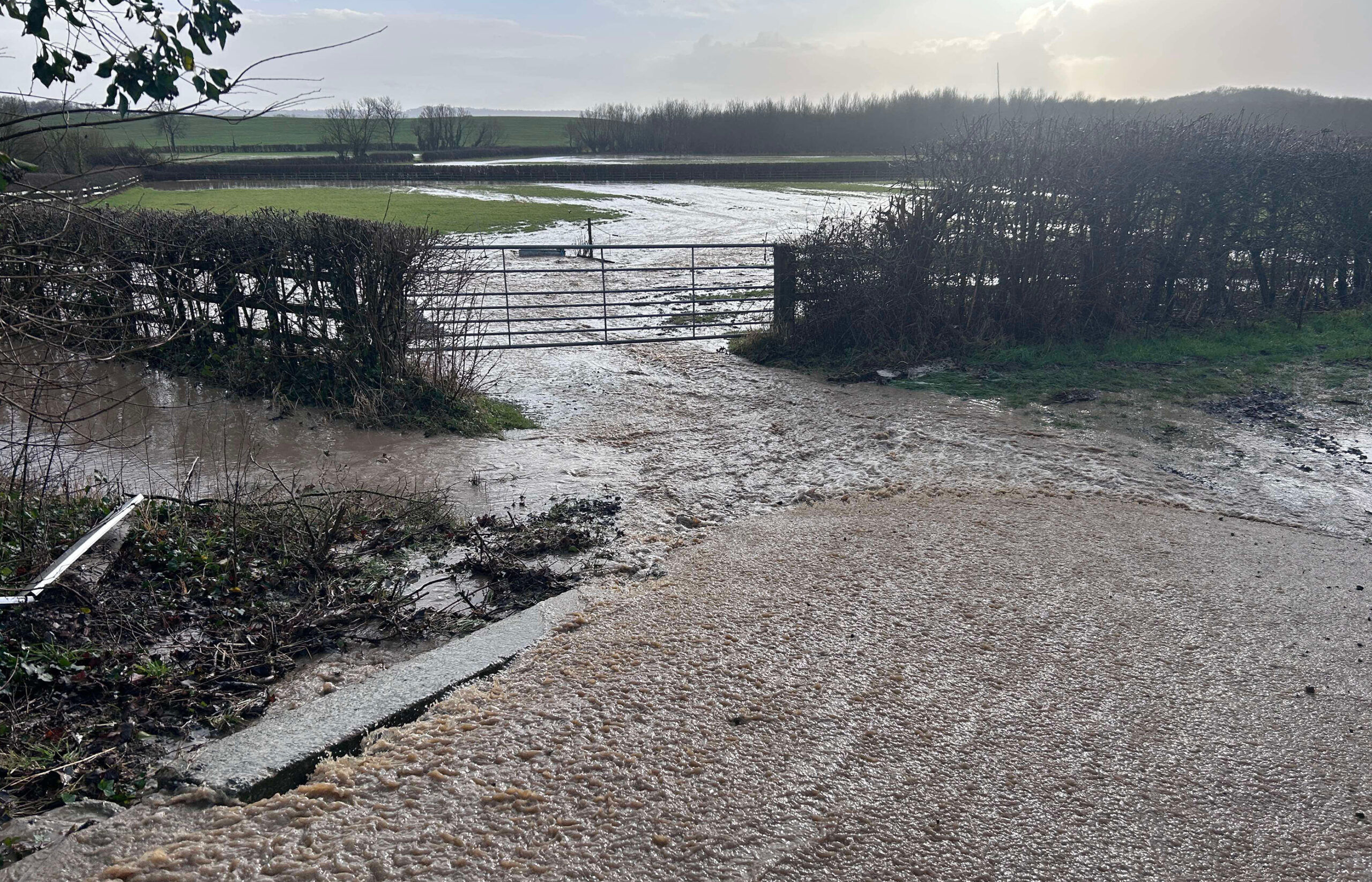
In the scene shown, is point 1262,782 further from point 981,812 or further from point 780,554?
point 780,554

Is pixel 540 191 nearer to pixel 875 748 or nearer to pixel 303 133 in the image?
pixel 875 748

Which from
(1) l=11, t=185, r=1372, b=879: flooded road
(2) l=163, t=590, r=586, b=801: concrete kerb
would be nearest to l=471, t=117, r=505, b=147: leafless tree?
(1) l=11, t=185, r=1372, b=879: flooded road

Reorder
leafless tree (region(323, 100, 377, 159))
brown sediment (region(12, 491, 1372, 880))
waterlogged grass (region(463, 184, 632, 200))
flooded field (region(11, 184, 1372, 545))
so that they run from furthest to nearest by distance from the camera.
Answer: leafless tree (region(323, 100, 377, 159)) → waterlogged grass (region(463, 184, 632, 200)) → flooded field (region(11, 184, 1372, 545)) → brown sediment (region(12, 491, 1372, 880))

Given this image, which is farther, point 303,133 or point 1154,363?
point 303,133

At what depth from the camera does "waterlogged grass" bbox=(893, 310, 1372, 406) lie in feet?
37.6

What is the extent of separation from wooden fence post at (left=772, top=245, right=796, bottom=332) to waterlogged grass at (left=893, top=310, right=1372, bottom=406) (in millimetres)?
2336

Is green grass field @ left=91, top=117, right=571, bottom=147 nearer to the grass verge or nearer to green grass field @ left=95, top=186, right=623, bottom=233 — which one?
green grass field @ left=95, top=186, right=623, bottom=233

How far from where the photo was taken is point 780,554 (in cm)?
626

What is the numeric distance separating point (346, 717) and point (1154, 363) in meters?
12.0

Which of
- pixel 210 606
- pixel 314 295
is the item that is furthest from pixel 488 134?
pixel 210 606

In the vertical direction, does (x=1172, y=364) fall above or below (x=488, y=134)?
below

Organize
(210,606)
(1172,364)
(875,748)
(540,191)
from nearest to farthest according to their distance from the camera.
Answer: (875,748)
(210,606)
(1172,364)
(540,191)

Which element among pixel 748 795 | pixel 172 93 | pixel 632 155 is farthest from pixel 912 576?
pixel 632 155

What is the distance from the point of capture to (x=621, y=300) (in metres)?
18.2
